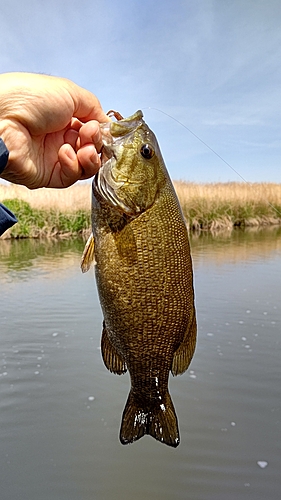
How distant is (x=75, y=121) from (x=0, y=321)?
587cm

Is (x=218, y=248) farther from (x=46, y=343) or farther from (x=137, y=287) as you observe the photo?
(x=137, y=287)

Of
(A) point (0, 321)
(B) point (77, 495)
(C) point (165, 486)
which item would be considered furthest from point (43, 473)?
(A) point (0, 321)

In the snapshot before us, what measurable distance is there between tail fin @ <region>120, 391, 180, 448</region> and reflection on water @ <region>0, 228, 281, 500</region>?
1944 millimetres

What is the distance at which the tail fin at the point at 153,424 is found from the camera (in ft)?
7.22

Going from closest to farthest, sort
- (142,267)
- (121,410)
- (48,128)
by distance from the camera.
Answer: (142,267) → (48,128) → (121,410)

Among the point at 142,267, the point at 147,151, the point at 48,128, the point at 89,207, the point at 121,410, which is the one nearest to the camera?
the point at 142,267

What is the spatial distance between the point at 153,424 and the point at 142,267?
753mm

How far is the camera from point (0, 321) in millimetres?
7727

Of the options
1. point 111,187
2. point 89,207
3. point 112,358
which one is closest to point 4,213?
point 111,187

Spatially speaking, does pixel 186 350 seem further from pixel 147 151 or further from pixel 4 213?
pixel 4 213

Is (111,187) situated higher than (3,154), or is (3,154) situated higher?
(3,154)

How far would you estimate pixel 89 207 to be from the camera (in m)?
20.2

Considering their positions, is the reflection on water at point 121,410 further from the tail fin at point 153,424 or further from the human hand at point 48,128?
the human hand at point 48,128

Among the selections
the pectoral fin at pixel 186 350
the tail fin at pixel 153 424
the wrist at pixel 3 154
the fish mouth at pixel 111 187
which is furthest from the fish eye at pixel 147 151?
the tail fin at pixel 153 424
